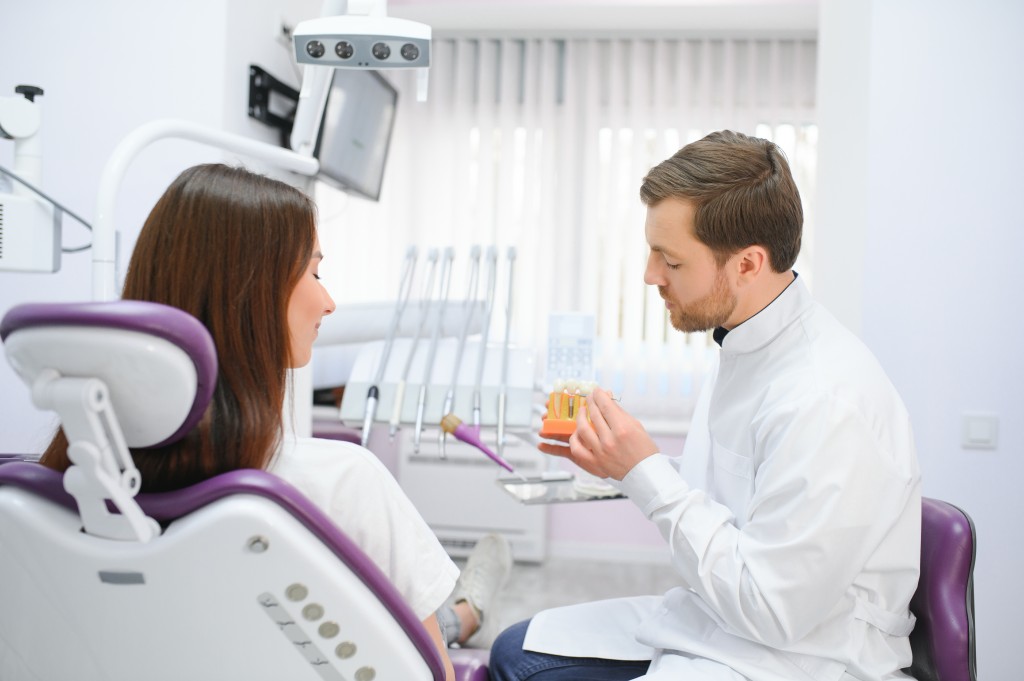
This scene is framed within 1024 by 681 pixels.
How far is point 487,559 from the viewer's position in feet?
7.72

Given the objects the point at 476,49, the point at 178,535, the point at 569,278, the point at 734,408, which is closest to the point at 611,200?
the point at 569,278

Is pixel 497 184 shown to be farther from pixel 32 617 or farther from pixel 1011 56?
pixel 32 617

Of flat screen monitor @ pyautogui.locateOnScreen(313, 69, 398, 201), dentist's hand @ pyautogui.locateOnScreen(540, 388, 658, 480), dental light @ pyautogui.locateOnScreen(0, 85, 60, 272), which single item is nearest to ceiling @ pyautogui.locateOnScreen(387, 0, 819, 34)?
flat screen monitor @ pyautogui.locateOnScreen(313, 69, 398, 201)

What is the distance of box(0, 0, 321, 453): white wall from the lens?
2.27m

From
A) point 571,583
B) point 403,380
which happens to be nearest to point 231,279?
point 403,380

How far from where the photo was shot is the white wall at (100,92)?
2270mm

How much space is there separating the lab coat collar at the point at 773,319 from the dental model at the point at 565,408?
298 mm

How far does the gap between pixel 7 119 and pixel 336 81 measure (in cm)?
126

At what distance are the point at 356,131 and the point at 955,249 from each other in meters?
2.03

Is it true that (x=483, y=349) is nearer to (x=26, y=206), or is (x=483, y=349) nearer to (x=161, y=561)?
(x=26, y=206)

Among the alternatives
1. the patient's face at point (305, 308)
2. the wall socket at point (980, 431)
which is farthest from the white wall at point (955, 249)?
the patient's face at point (305, 308)

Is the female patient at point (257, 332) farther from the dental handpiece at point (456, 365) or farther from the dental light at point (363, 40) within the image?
the dental handpiece at point (456, 365)

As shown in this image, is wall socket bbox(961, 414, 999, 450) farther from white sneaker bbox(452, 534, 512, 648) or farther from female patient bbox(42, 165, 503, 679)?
female patient bbox(42, 165, 503, 679)

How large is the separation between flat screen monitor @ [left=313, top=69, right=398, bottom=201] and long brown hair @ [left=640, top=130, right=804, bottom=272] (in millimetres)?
1728
